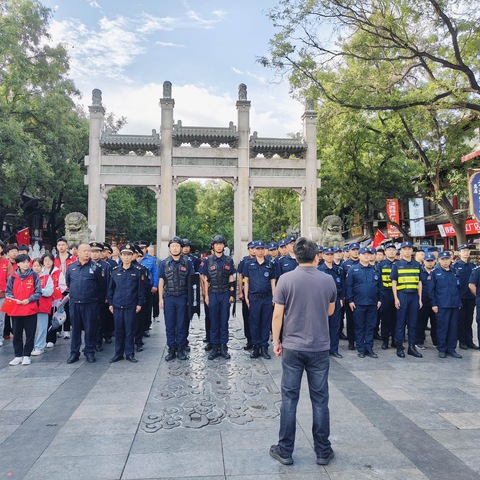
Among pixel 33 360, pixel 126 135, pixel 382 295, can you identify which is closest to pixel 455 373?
pixel 382 295

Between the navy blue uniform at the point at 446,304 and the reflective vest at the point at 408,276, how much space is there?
1.63ft

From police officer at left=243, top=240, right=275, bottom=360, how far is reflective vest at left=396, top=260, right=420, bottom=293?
2294 mm

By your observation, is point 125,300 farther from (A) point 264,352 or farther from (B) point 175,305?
(A) point 264,352

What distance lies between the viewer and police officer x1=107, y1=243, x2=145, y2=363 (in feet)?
21.2

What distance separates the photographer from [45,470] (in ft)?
10.6

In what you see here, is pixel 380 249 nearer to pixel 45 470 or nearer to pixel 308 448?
pixel 308 448

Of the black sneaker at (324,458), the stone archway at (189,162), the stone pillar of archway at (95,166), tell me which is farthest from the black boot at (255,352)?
the stone pillar of archway at (95,166)

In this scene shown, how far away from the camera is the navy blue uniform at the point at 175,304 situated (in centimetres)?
664

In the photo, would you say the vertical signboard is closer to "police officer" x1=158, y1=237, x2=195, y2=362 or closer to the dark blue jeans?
"police officer" x1=158, y1=237, x2=195, y2=362

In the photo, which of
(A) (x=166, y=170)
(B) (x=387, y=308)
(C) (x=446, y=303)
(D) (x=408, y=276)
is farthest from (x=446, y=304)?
(A) (x=166, y=170)

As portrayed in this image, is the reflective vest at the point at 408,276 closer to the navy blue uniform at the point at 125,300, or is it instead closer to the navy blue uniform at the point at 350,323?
the navy blue uniform at the point at 350,323

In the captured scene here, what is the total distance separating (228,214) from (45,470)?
1472 inches

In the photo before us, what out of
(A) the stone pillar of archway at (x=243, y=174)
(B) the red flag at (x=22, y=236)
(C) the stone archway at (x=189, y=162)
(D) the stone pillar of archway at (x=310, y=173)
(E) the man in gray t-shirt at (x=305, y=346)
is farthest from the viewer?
(D) the stone pillar of archway at (x=310, y=173)

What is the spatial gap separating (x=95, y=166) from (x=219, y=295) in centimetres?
1410
